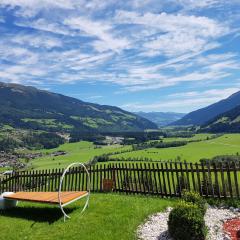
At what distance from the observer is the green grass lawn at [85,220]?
42.2 ft

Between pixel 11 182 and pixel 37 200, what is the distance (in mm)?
15766

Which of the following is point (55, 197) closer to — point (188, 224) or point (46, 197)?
point (46, 197)

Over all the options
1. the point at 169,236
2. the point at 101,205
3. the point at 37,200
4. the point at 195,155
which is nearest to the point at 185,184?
the point at 101,205

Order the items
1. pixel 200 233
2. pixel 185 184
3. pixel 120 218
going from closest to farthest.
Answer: pixel 200 233 < pixel 120 218 < pixel 185 184

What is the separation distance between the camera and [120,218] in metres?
14.2

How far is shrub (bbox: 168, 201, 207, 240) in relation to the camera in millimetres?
11594

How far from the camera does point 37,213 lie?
1616 centimetres

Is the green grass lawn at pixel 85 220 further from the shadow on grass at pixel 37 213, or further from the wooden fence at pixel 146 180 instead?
the wooden fence at pixel 146 180

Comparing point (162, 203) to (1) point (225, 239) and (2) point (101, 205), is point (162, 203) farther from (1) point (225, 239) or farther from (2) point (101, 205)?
(1) point (225, 239)

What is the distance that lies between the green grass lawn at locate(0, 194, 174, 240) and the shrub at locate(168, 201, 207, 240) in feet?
5.34

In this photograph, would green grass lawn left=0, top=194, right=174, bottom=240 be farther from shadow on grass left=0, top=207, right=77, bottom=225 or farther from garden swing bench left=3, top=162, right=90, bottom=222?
garden swing bench left=3, top=162, right=90, bottom=222

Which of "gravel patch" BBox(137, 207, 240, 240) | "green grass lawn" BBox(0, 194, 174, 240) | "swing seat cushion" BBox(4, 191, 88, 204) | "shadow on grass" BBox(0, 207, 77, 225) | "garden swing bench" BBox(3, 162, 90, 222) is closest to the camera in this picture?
"gravel patch" BBox(137, 207, 240, 240)

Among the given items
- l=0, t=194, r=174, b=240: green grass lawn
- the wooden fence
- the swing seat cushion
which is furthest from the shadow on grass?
the wooden fence

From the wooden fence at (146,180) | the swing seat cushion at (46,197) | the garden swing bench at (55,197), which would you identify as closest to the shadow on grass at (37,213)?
the garden swing bench at (55,197)
